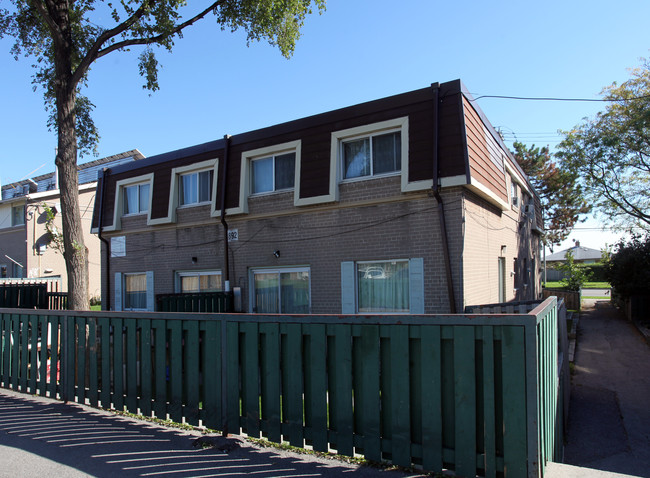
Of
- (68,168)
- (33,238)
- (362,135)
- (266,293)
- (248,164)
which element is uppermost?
(362,135)

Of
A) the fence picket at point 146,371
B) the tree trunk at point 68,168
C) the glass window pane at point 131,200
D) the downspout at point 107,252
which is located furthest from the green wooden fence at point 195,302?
the downspout at point 107,252

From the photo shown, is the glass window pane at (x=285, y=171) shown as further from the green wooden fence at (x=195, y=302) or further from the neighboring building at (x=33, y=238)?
the neighboring building at (x=33, y=238)

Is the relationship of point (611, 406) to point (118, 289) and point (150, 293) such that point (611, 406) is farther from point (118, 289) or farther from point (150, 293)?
point (118, 289)

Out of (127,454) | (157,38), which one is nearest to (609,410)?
(127,454)

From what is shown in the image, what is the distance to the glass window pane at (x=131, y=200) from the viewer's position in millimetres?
14734

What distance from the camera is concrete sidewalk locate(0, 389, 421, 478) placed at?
3.80m

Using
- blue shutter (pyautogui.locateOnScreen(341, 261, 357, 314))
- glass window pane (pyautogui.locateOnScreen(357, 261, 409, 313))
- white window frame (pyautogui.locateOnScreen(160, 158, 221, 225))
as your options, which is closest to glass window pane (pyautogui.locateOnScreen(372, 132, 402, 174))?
glass window pane (pyautogui.locateOnScreen(357, 261, 409, 313))

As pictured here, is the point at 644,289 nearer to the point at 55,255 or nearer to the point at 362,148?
the point at 362,148

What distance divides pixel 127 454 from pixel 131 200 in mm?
11984

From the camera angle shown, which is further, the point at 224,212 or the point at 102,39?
the point at 224,212

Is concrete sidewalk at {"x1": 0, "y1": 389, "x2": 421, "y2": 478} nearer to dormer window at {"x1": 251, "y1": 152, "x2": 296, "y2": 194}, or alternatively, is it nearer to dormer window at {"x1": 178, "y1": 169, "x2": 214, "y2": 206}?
dormer window at {"x1": 251, "y1": 152, "x2": 296, "y2": 194}

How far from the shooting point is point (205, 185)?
13.1 metres

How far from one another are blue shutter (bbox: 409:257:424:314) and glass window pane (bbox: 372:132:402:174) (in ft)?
6.72

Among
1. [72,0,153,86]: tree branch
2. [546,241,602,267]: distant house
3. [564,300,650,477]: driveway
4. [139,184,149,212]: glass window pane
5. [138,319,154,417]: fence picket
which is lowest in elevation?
[564,300,650,477]: driveway
